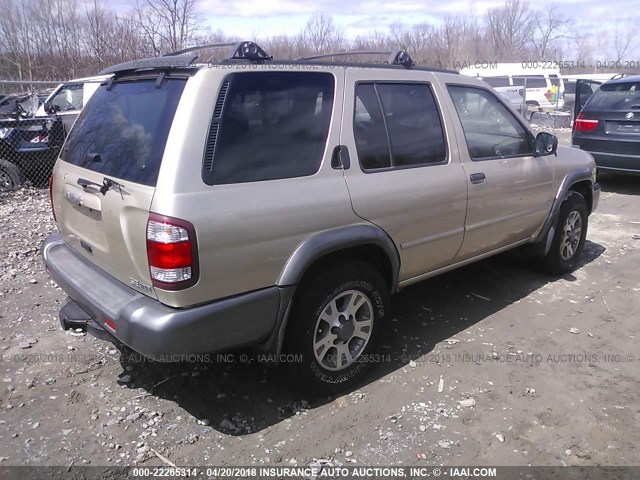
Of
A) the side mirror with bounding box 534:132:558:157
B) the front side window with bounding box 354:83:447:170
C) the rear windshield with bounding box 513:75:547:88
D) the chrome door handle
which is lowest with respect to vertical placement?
the chrome door handle

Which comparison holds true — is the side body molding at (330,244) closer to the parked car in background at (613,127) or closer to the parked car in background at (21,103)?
the parked car in background at (613,127)

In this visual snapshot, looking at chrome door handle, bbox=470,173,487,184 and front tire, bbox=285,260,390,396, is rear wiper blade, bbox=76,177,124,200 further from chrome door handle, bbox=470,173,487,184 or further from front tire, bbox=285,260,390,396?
chrome door handle, bbox=470,173,487,184

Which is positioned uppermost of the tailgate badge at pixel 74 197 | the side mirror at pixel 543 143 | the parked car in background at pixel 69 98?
the parked car in background at pixel 69 98

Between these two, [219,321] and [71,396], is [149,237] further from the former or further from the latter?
[71,396]

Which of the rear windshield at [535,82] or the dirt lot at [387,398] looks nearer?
the dirt lot at [387,398]

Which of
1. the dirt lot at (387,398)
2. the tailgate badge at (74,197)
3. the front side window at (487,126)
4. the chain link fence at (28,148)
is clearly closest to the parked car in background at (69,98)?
the chain link fence at (28,148)

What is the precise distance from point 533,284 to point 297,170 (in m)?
3.17

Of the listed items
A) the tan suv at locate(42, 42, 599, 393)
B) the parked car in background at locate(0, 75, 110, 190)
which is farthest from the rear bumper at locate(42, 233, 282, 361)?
the parked car in background at locate(0, 75, 110, 190)

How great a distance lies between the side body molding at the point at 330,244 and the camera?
276cm

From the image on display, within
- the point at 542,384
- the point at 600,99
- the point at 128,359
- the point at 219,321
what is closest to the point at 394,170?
the point at 219,321

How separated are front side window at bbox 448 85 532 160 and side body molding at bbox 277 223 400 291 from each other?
3.86ft

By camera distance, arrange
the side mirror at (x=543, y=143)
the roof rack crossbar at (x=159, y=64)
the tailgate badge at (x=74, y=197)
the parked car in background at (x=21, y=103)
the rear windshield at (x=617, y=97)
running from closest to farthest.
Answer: the roof rack crossbar at (x=159, y=64) → the tailgate badge at (x=74, y=197) → the side mirror at (x=543, y=143) → the rear windshield at (x=617, y=97) → the parked car in background at (x=21, y=103)

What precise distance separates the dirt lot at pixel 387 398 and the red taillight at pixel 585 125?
16.9ft

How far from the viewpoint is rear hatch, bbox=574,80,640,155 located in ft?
27.1
